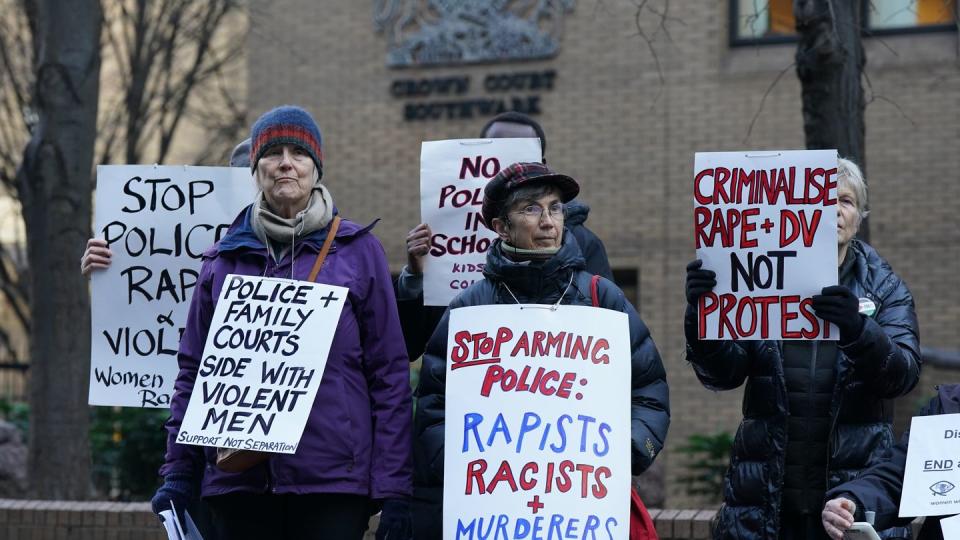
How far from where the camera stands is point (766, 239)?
4.84 m

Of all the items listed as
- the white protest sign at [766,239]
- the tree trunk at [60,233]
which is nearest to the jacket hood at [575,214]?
the white protest sign at [766,239]

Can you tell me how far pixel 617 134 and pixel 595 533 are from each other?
441 inches

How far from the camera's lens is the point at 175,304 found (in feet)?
20.2

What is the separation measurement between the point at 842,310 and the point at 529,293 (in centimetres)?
97

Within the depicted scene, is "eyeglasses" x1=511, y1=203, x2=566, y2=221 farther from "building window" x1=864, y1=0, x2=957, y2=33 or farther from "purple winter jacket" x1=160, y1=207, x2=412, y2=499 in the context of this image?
"building window" x1=864, y1=0, x2=957, y2=33

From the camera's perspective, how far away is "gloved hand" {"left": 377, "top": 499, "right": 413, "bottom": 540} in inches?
180

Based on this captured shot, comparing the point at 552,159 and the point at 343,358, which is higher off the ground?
the point at 552,159

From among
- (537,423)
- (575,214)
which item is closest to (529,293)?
(537,423)

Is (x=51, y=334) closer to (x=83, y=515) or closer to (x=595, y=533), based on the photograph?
(x=83, y=515)

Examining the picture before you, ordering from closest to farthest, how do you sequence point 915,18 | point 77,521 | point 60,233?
point 77,521 < point 60,233 < point 915,18

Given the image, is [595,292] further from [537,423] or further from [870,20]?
[870,20]

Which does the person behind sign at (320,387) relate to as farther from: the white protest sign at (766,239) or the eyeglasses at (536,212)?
the white protest sign at (766,239)

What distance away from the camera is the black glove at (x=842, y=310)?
455 centimetres

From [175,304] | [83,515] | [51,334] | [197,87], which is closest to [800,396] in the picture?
[175,304]
